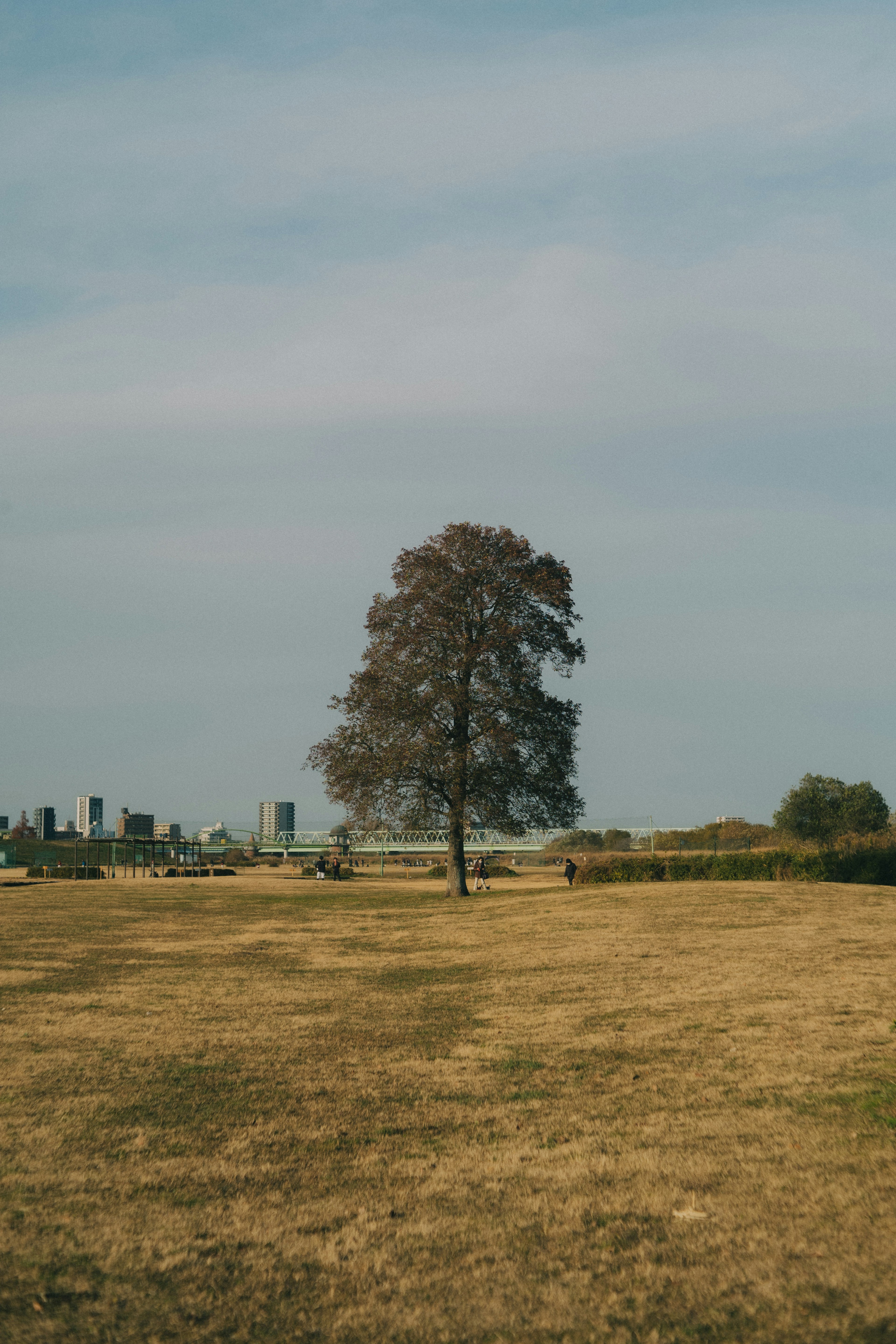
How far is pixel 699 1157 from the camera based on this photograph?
6418 mm

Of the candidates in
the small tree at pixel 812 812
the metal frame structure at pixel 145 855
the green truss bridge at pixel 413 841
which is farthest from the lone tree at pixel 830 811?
the metal frame structure at pixel 145 855

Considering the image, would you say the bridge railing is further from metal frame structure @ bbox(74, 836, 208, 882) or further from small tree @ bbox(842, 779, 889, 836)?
small tree @ bbox(842, 779, 889, 836)

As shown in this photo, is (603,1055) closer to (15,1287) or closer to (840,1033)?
(840,1033)

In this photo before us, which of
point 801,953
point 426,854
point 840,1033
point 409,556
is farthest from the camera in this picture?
point 426,854

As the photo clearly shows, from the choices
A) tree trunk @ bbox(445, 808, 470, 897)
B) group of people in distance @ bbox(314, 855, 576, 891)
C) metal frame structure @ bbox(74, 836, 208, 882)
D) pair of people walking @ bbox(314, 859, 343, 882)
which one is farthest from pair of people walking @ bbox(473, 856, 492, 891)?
metal frame structure @ bbox(74, 836, 208, 882)

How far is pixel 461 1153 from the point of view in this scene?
690cm

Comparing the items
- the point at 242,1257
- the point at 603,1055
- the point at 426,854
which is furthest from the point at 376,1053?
the point at 426,854

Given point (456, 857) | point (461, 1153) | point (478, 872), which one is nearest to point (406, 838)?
point (478, 872)

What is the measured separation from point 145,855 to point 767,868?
45.0m

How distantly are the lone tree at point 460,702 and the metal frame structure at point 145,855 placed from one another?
68.2 ft

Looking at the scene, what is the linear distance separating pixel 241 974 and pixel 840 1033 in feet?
33.1

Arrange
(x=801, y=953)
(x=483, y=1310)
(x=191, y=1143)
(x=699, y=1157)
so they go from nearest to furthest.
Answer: (x=483, y=1310) < (x=699, y=1157) < (x=191, y=1143) < (x=801, y=953)

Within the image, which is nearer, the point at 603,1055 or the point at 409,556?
the point at 603,1055

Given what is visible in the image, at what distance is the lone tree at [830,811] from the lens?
7869 cm
